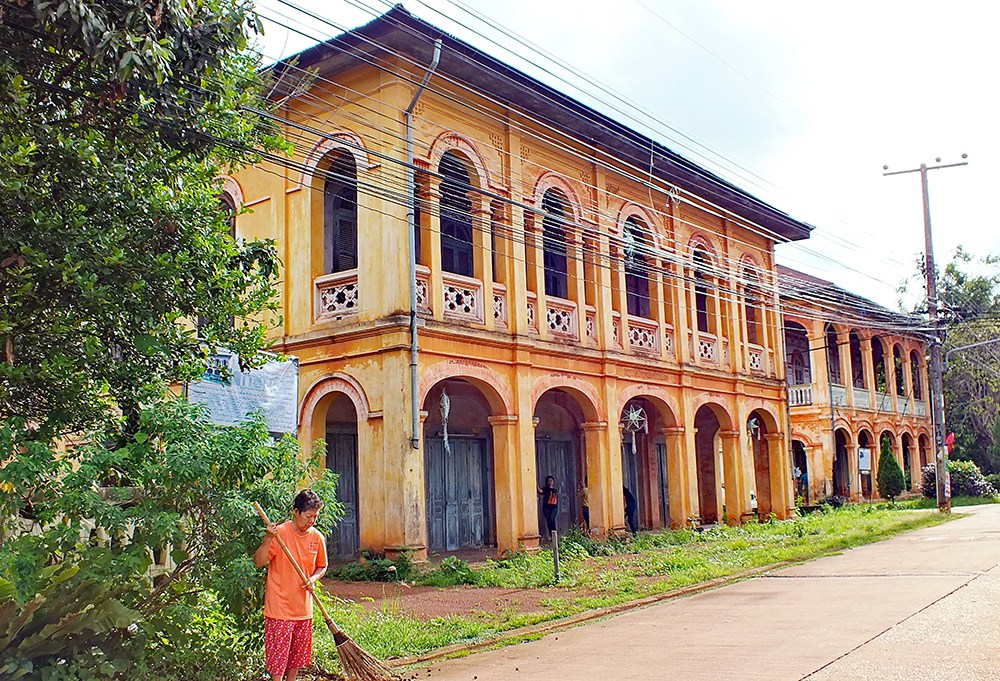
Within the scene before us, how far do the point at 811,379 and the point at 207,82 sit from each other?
2881 centimetres

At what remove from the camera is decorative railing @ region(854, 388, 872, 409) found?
→ 34.4 meters

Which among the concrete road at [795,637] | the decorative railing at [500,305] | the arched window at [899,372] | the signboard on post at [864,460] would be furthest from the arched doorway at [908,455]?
the decorative railing at [500,305]

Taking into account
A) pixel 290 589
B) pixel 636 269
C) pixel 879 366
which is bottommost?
pixel 290 589

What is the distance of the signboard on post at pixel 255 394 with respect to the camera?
11.9 m

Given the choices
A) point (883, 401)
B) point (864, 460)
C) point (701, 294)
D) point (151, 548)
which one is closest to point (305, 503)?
point (151, 548)

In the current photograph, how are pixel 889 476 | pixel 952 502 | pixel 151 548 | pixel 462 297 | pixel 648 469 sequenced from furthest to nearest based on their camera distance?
pixel 952 502 < pixel 889 476 < pixel 648 469 < pixel 462 297 < pixel 151 548

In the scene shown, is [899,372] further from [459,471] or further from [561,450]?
[459,471]

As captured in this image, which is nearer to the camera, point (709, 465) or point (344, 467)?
point (344, 467)

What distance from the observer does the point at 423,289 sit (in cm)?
1452

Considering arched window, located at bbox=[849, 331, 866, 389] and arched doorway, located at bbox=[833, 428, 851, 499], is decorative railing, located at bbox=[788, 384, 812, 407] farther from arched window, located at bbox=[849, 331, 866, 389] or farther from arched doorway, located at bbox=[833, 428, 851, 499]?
arched window, located at bbox=[849, 331, 866, 389]

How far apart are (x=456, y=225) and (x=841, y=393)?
21055 millimetres

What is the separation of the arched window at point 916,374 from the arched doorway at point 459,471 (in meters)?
28.4

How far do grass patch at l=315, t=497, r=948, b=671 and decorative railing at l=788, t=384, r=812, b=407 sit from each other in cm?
850

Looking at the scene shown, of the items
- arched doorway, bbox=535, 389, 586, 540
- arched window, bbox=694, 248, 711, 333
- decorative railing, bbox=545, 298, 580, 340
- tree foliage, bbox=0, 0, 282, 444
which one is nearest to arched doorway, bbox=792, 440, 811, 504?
arched window, bbox=694, 248, 711, 333
